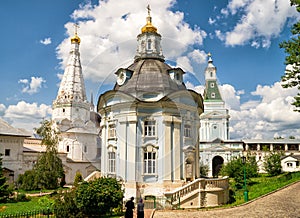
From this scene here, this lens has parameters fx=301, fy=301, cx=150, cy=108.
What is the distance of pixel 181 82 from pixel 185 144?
5.74 metres

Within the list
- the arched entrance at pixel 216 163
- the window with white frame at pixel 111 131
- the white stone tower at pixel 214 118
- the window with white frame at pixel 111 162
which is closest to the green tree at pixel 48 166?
the window with white frame at pixel 111 162

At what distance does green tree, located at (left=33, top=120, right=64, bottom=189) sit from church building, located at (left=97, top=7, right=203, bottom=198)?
14.4 meters

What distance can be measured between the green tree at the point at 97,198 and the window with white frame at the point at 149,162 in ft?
21.1

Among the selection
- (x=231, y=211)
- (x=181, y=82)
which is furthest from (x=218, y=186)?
(x=181, y=82)

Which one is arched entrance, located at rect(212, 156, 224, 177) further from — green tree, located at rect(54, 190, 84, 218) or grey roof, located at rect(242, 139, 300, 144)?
green tree, located at rect(54, 190, 84, 218)

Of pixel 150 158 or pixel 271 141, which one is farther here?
pixel 271 141

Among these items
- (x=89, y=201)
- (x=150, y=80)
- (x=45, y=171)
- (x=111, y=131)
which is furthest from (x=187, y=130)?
(x=45, y=171)

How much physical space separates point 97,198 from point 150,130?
30.1 ft

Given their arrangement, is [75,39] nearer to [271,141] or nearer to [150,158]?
[150,158]

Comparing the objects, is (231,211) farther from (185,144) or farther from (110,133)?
(110,133)

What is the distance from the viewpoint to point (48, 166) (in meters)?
39.4

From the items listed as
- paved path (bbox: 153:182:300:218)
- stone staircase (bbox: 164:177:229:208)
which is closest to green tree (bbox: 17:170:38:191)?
stone staircase (bbox: 164:177:229:208)

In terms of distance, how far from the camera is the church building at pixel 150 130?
2489 cm

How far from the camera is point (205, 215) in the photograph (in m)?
17.7
